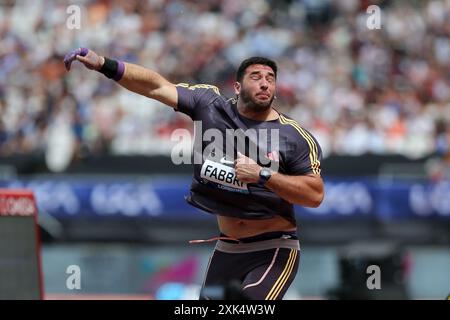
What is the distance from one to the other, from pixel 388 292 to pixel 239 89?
5.50 metres

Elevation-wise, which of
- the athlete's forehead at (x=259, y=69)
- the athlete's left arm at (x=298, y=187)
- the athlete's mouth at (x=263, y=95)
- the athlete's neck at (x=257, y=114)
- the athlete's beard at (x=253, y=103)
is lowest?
the athlete's left arm at (x=298, y=187)

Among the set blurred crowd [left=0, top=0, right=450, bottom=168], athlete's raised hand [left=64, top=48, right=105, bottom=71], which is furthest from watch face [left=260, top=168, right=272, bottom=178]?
blurred crowd [left=0, top=0, right=450, bottom=168]

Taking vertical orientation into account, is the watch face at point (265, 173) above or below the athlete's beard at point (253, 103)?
below

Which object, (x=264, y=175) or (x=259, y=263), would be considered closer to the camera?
(x=264, y=175)

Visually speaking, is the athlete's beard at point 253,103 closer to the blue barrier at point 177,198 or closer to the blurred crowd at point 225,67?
the blue barrier at point 177,198

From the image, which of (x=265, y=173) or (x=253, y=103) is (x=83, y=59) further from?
(x=265, y=173)

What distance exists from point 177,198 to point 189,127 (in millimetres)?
1453

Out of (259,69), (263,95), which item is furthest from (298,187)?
(259,69)

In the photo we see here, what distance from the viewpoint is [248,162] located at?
25.2 ft

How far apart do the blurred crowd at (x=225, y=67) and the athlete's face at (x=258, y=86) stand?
956 centimetres

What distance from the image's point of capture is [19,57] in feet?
68.2

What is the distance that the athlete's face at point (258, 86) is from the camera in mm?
7914

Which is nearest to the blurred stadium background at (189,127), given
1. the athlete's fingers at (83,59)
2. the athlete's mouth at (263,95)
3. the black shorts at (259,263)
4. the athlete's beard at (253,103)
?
the black shorts at (259,263)
